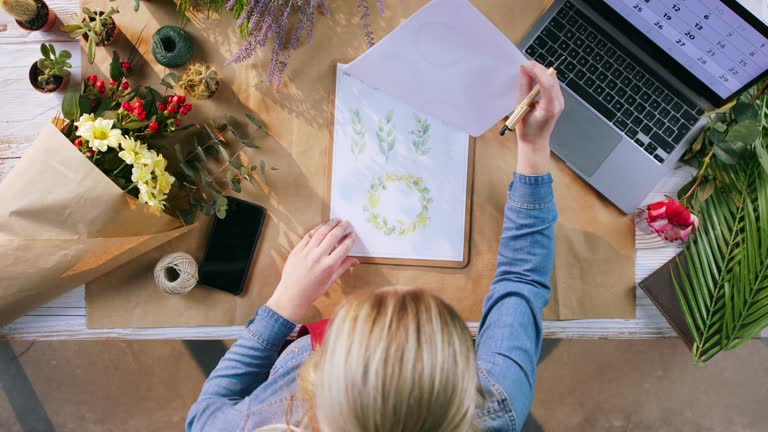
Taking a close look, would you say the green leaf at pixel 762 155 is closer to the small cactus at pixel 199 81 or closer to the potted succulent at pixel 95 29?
the small cactus at pixel 199 81

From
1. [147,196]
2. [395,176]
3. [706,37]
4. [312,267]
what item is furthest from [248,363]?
[706,37]

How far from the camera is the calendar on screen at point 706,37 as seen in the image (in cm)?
68

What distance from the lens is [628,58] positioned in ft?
2.58

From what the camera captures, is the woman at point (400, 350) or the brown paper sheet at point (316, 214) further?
the brown paper sheet at point (316, 214)

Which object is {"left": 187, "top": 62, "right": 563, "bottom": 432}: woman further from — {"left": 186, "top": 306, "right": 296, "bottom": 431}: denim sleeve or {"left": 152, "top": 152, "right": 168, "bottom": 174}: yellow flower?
{"left": 152, "top": 152, "right": 168, "bottom": 174}: yellow flower

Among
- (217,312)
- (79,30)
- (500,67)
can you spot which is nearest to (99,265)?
(217,312)

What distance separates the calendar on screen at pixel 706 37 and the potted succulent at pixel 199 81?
0.67 m

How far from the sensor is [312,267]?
733 mm

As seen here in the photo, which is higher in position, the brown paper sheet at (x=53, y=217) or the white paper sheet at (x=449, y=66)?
the white paper sheet at (x=449, y=66)

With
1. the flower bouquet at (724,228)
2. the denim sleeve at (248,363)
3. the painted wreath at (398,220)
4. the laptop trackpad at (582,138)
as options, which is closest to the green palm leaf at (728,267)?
the flower bouquet at (724,228)

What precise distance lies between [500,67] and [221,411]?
659mm

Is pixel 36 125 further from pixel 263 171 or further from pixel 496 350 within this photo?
pixel 496 350

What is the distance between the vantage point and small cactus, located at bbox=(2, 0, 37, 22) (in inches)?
27.9

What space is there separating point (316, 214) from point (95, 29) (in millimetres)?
460
